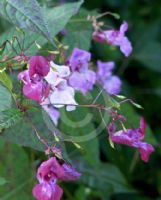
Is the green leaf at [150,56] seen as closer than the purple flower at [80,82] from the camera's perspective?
No

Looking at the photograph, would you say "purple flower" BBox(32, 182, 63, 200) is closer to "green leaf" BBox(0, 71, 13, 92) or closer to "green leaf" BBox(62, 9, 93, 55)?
"green leaf" BBox(0, 71, 13, 92)

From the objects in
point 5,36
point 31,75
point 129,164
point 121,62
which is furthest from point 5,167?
point 121,62

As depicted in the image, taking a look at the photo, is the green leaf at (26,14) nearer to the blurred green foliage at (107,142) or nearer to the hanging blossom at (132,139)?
the blurred green foliage at (107,142)

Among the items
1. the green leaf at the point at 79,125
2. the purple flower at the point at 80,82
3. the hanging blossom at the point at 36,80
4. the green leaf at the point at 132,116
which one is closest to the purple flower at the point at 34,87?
the hanging blossom at the point at 36,80

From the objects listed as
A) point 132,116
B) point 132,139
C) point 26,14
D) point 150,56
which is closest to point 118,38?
point 132,116

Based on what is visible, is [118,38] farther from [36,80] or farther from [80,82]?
[36,80]
